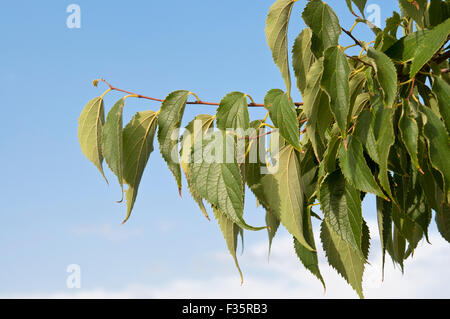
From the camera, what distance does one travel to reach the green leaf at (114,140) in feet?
3.70

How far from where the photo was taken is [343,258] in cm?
116

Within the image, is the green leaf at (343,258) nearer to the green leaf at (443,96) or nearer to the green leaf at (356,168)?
the green leaf at (356,168)

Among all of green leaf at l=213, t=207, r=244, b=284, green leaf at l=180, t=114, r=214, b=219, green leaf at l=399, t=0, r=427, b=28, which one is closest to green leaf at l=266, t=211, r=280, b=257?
green leaf at l=213, t=207, r=244, b=284

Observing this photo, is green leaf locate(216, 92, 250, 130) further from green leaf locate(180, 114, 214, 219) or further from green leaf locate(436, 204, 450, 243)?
green leaf locate(436, 204, 450, 243)

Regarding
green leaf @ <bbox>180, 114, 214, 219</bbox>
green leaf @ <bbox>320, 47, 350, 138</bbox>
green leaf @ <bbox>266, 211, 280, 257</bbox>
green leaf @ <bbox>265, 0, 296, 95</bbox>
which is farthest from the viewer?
green leaf @ <bbox>266, 211, 280, 257</bbox>

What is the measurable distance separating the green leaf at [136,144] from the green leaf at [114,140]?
57mm

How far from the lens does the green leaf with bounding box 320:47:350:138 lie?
0.91 meters

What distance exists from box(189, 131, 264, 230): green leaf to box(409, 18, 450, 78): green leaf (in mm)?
376

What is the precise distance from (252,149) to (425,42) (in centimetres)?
40

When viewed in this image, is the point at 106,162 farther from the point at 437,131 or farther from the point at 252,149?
the point at 437,131

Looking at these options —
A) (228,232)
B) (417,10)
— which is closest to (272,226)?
(228,232)

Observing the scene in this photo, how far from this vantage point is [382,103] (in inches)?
38.3

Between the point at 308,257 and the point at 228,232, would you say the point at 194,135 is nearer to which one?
the point at 228,232

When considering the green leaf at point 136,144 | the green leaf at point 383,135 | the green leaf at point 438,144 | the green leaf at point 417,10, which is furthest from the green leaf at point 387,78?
the green leaf at point 136,144
